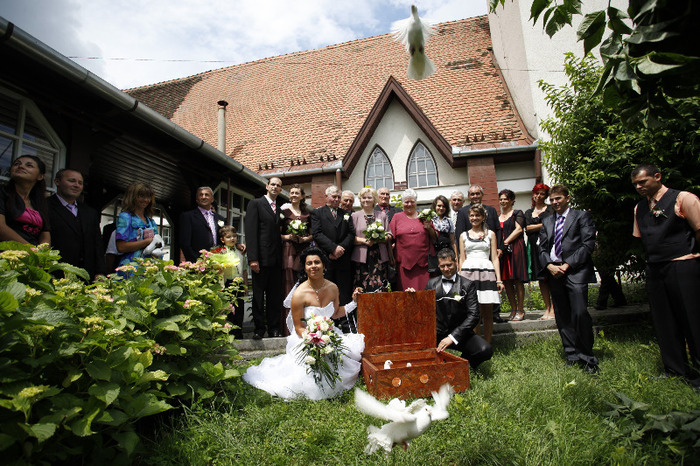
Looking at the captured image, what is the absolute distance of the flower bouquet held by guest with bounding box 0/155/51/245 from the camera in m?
3.18

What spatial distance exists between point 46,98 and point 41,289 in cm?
348

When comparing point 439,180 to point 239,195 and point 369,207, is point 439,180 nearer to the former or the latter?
point 239,195

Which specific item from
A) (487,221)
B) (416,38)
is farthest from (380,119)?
(416,38)

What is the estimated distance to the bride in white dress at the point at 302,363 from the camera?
3635mm

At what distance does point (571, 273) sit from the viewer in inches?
163

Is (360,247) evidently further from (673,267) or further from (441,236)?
(673,267)

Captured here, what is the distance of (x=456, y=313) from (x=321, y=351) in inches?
64.7

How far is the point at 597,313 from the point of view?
5621mm

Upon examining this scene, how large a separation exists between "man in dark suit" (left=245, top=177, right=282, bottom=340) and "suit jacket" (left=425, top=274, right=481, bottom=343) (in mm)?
2132

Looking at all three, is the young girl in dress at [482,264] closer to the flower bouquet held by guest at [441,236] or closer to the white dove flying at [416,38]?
the flower bouquet held by guest at [441,236]

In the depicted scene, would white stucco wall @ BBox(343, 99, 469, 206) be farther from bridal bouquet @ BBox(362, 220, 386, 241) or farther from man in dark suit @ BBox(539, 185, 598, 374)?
man in dark suit @ BBox(539, 185, 598, 374)

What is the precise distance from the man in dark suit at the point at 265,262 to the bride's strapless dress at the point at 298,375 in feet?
3.68

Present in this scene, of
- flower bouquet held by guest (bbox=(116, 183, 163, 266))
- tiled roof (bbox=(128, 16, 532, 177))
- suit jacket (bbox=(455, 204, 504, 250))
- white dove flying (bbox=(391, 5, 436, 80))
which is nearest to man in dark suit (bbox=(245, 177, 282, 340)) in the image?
flower bouquet held by guest (bbox=(116, 183, 163, 266))

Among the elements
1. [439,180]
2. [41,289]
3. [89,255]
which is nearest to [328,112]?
[439,180]
